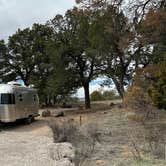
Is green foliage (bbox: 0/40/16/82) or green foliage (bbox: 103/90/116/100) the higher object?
green foliage (bbox: 0/40/16/82)

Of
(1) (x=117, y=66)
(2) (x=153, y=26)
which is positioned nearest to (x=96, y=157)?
(2) (x=153, y=26)

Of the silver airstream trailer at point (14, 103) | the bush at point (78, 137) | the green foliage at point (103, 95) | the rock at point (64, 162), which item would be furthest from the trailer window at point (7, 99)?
the green foliage at point (103, 95)

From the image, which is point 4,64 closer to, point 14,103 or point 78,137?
point 14,103

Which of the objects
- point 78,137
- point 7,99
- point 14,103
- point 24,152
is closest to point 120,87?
point 14,103

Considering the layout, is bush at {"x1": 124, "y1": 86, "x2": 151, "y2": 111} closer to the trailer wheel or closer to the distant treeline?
the distant treeline

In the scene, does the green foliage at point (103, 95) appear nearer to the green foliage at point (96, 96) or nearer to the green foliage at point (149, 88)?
the green foliage at point (96, 96)

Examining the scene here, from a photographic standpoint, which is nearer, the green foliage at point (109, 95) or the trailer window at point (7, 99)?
the trailer window at point (7, 99)

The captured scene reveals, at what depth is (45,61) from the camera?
49906 mm

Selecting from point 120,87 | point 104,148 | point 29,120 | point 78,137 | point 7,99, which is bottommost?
point 104,148

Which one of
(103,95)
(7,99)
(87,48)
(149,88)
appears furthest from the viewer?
(103,95)

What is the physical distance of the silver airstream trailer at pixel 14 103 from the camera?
82.6ft

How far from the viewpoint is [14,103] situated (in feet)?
83.9

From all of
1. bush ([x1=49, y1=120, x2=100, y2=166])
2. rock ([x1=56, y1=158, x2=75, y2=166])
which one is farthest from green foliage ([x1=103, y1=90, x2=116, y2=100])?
rock ([x1=56, y1=158, x2=75, y2=166])

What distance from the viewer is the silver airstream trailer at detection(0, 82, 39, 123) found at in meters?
25.2
